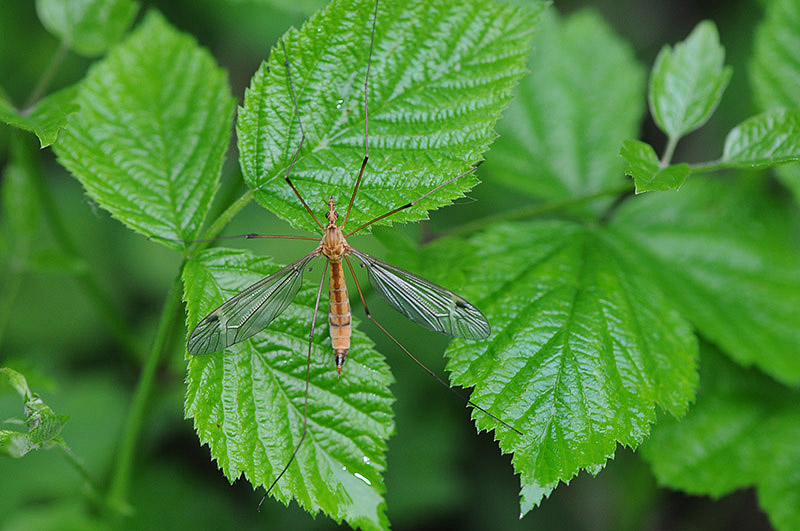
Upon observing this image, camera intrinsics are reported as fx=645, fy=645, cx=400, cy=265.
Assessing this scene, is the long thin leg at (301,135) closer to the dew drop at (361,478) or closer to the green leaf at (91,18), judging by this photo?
the dew drop at (361,478)

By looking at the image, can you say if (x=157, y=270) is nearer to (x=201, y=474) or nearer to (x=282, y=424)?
(x=201, y=474)

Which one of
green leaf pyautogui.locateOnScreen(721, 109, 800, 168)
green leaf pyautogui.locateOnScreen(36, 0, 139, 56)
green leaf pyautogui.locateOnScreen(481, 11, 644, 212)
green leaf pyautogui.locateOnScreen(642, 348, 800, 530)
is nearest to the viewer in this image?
green leaf pyautogui.locateOnScreen(721, 109, 800, 168)

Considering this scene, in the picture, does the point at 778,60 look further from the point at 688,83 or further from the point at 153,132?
the point at 153,132

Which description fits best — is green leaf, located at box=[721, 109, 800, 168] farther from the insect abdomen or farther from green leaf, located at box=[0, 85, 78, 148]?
green leaf, located at box=[0, 85, 78, 148]

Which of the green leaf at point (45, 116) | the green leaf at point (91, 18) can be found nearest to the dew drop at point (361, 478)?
the green leaf at point (45, 116)

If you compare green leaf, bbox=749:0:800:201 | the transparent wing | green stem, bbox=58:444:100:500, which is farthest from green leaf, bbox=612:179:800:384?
green stem, bbox=58:444:100:500

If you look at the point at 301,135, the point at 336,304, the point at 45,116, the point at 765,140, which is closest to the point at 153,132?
the point at 45,116
